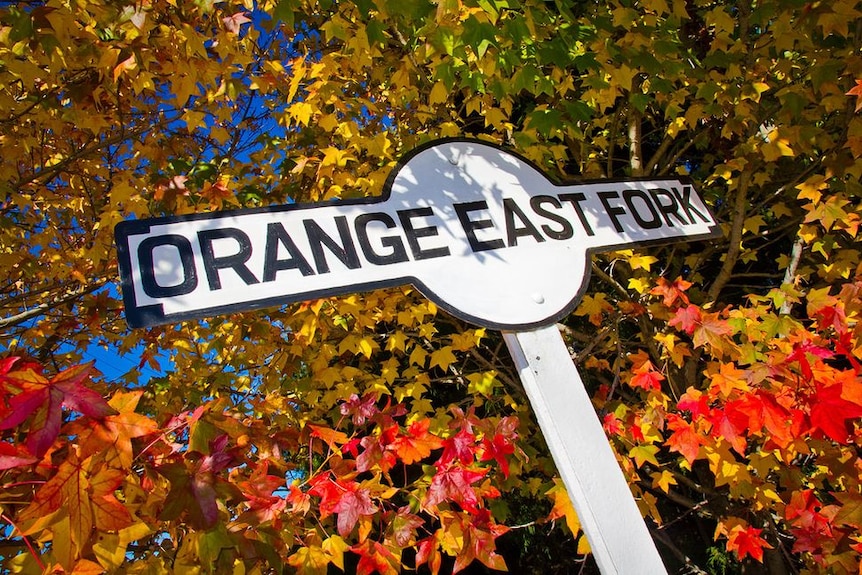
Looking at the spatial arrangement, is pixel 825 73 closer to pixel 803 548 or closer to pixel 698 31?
pixel 698 31

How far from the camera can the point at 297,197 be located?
2.75 m

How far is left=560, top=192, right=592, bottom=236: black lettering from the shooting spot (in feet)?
3.99

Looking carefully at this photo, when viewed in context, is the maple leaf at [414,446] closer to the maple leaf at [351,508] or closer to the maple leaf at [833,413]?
the maple leaf at [351,508]

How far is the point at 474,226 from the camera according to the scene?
1.10 meters

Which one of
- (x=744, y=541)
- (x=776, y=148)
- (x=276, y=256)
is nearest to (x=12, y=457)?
(x=276, y=256)

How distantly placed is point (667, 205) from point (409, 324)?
1.40m

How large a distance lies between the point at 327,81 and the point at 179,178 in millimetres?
857

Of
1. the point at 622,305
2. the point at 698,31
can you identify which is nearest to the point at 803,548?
the point at 622,305

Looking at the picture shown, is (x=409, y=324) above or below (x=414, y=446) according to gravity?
above

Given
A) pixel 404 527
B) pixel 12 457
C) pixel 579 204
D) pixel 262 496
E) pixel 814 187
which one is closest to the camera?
pixel 12 457

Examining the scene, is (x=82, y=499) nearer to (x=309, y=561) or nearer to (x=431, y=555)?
(x=309, y=561)

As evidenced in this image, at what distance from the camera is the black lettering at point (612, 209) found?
1270mm

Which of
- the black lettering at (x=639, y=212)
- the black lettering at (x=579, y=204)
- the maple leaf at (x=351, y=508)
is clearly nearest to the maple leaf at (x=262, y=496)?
the maple leaf at (x=351, y=508)

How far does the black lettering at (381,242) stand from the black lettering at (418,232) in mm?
21
